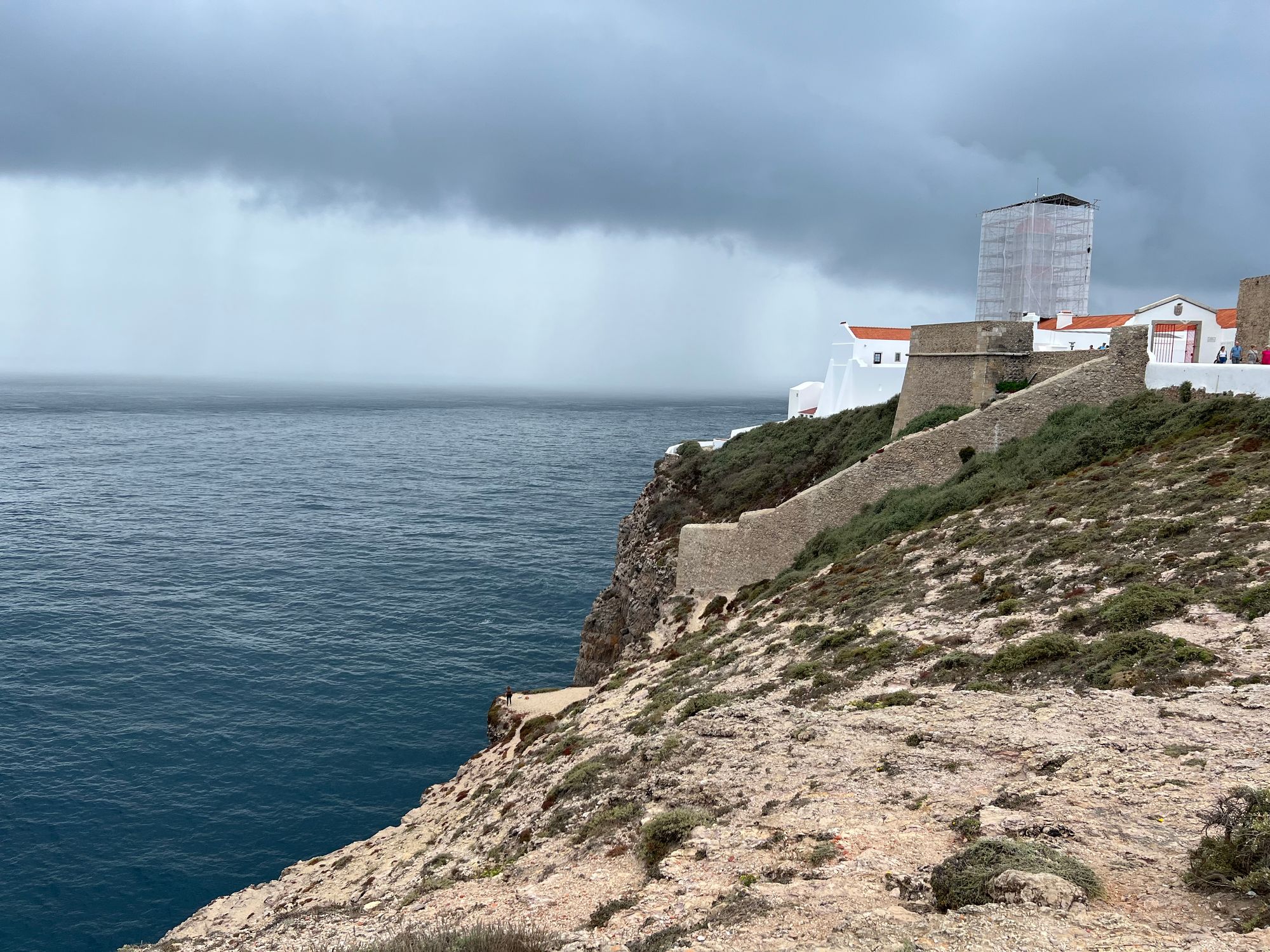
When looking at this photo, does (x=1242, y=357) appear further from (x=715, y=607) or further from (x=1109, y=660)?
(x=1109, y=660)

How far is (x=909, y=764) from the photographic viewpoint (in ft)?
34.3

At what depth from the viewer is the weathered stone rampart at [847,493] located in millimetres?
26875

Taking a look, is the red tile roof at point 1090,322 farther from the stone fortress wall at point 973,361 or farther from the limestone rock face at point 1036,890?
the limestone rock face at point 1036,890

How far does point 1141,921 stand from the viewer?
6.29m

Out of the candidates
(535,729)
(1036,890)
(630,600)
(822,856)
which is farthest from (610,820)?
(630,600)

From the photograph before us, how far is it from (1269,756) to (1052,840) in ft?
9.01

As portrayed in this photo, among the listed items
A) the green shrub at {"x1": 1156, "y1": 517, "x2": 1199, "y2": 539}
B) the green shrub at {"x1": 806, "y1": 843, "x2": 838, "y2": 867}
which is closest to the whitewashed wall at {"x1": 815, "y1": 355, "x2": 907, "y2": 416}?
the green shrub at {"x1": 1156, "y1": 517, "x2": 1199, "y2": 539}

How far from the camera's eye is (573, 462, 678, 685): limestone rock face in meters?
32.0

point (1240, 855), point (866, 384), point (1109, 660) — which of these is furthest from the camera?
point (866, 384)

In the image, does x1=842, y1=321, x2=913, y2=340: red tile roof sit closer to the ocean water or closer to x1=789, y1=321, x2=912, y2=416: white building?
x1=789, y1=321, x2=912, y2=416: white building

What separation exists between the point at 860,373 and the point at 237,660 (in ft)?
123

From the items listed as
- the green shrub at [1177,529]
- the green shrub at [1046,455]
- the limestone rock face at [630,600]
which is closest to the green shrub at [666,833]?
the green shrub at [1177,529]

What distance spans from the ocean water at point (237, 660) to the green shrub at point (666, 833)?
19355 millimetres

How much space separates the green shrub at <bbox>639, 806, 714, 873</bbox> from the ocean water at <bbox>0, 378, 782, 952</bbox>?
19.4 m
